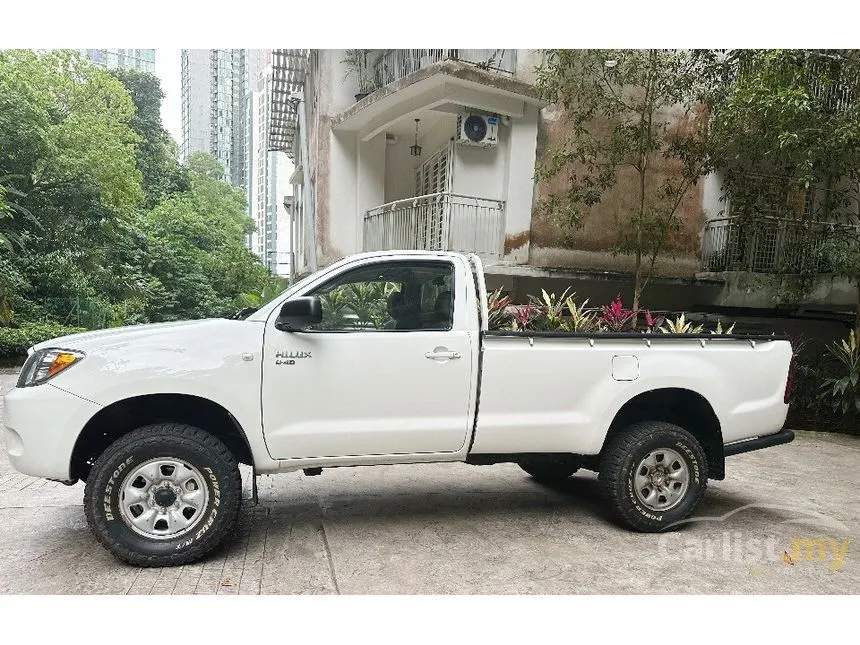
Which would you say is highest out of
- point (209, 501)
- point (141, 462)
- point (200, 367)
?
point (200, 367)

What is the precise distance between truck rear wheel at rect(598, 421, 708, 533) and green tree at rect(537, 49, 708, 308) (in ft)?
16.7

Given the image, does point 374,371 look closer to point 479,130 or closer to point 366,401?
point 366,401

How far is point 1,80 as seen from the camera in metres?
9.81

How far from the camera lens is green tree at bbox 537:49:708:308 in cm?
834

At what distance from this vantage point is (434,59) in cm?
904

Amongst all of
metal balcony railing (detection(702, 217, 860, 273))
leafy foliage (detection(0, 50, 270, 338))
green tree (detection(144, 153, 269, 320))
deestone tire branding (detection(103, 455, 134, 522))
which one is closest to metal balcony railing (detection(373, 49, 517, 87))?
leafy foliage (detection(0, 50, 270, 338))

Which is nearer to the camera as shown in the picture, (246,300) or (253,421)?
(253,421)

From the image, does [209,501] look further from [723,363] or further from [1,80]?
[1,80]

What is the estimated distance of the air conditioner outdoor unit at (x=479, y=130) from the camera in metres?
9.32

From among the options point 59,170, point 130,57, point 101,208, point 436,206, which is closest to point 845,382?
point 436,206

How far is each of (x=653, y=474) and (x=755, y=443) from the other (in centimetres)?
80

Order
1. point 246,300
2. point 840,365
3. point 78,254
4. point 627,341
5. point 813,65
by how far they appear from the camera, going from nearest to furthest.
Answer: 1. point 627,341
2. point 813,65
3. point 840,365
4. point 246,300
5. point 78,254

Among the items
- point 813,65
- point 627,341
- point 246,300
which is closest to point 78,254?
point 246,300

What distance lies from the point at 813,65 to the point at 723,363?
5.33 m
